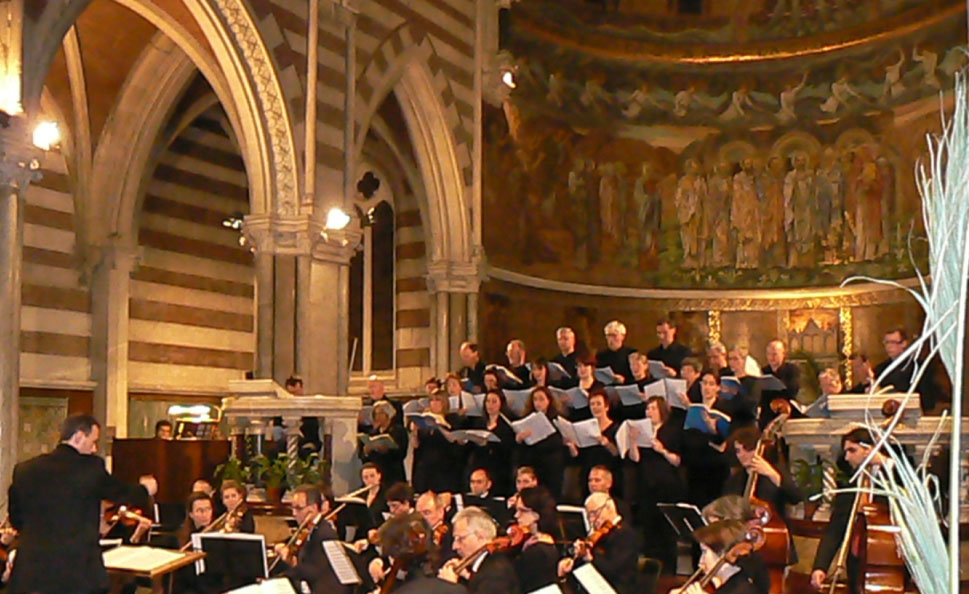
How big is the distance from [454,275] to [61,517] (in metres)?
11.7

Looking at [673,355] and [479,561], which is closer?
[479,561]

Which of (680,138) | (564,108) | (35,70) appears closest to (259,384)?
(35,70)

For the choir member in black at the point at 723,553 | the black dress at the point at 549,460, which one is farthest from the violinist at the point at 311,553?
the black dress at the point at 549,460

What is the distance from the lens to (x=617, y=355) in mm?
11172

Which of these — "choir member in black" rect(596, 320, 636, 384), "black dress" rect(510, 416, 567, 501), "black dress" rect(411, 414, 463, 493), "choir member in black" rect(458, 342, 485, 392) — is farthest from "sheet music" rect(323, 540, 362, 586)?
"choir member in black" rect(458, 342, 485, 392)

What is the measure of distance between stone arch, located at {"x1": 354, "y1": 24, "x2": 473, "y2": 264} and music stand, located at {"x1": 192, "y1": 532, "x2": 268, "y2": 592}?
9651mm

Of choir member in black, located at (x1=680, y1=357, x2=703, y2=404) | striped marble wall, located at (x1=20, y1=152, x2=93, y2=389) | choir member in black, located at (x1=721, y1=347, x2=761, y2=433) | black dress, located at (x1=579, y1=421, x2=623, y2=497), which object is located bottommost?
black dress, located at (x1=579, y1=421, x2=623, y2=497)

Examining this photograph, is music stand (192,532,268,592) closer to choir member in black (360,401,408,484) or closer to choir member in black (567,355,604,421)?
choir member in black (567,355,604,421)

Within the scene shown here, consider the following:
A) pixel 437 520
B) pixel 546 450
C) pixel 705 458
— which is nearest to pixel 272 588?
pixel 437 520

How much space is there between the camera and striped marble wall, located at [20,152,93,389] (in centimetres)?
1545

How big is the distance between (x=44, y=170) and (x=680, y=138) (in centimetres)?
995

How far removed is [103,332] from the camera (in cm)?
1628

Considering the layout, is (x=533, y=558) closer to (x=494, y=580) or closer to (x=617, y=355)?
(x=494, y=580)

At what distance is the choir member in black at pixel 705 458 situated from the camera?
955cm
